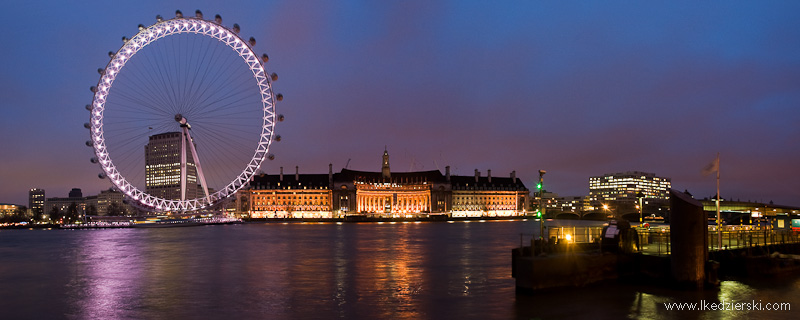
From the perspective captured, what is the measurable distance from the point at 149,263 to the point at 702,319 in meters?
35.1

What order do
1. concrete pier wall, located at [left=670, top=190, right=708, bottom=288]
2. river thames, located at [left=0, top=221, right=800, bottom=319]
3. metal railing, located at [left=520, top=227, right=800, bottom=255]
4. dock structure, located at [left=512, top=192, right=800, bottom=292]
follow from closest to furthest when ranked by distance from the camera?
river thames, located at [left=0, top=221, right=800, bottom=319]
dock structure, located at [left=512, top=192, right=800, bottom=292]
concrete pier wall, located at [left=670, top=190, right=708, bottom=288]
metal railing, located at [left=520, top=227, right=800, bottom=255]

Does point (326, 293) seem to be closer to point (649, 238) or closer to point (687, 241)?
point (687, 241)

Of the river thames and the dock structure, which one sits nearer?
the river thames

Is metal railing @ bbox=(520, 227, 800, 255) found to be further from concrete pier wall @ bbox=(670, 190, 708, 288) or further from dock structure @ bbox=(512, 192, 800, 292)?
concrete pier wall @ bbox=(670, 190, 708, 288)

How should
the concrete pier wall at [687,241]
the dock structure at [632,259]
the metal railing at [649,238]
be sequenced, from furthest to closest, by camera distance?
the metal railing at [649,238] → the concrete pier wall at [687,241] → the dock structure at [632,259]

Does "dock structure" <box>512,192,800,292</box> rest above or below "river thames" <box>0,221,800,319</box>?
above

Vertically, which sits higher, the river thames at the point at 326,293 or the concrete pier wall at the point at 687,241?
the concrete pier wall at the point at 687,241

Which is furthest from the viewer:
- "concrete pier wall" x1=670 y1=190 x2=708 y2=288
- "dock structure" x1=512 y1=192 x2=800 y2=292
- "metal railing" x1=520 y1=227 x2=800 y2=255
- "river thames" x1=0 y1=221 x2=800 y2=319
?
"metal railing" x1=520 y1=227 x2=800 y2=255

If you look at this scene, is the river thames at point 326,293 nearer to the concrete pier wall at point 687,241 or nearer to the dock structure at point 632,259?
the dock structure at point 632,259

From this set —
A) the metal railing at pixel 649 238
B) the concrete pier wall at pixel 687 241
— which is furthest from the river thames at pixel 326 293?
the metal railing at pixel 649 238

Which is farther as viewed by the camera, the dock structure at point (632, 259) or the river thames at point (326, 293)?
the dock structure at point (632, 259)

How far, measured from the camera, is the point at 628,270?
1141 inches

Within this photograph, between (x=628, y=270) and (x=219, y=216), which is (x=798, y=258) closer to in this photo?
(x=628, y=270)

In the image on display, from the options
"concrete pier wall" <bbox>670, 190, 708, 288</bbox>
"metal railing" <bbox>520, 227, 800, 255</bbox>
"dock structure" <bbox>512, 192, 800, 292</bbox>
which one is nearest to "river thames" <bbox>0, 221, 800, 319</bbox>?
"dock structure" <bbox>512, 192, 800, 292</bbox>
